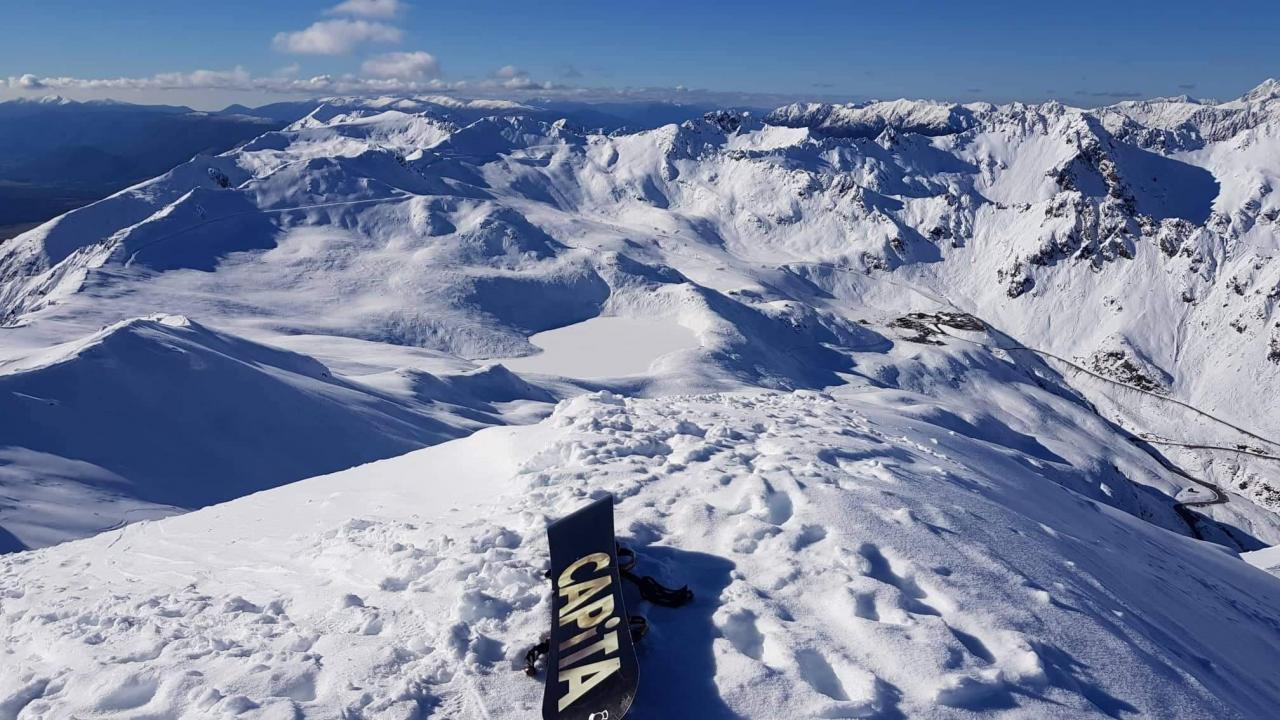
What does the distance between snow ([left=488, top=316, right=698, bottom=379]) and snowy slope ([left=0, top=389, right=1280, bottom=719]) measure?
68.1m

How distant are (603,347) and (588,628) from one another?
88.2 meters

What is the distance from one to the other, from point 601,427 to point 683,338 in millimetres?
83916

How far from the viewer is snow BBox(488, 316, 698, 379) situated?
87.1 metres

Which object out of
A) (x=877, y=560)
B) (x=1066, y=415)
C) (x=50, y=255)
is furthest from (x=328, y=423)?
(x=50, y=255)

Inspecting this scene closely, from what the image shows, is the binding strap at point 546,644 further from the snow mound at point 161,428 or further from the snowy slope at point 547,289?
the snowy slope at point 547,289

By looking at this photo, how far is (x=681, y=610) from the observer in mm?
9406

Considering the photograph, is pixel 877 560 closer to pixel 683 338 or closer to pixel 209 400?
pixel 209 400

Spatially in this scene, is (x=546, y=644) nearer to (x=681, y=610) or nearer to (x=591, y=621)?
(x=591, y=621)

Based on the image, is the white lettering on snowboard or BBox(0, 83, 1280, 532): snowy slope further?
BBox(0, 83, 1280, 532): snowy slope

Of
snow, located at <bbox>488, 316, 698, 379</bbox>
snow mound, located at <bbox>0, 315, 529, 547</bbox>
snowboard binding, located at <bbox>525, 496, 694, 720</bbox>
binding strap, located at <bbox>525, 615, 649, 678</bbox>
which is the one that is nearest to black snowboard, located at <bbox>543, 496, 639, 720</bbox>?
snowboard binding, located at <bbox>525, 496, 694, 720</bbox>

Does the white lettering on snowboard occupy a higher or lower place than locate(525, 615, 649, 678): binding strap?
higher

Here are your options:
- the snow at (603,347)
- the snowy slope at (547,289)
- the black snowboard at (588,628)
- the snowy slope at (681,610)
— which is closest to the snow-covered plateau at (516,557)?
the snowy slope at (681,610)

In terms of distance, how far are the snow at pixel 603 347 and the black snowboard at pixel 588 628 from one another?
72776 mm

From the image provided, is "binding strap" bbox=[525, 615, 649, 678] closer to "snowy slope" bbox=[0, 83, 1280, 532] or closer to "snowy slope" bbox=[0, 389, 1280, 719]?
"snowy slope" bbox=[0, 389, 1280, 719]
